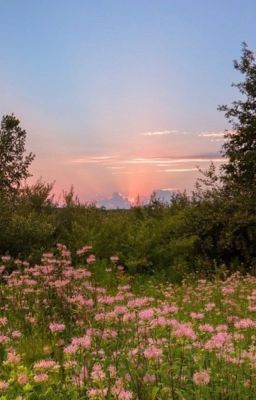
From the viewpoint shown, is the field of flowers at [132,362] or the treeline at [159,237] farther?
the treeline at [159,237]

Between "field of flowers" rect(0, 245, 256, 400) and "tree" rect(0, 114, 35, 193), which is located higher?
"tree" rect(0, 114, 35, 193)

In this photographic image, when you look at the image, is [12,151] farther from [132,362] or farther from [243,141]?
[132,362]

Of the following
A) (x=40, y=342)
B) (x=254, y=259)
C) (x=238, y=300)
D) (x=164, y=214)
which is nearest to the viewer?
(x=40, y=342)

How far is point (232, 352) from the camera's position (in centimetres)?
482

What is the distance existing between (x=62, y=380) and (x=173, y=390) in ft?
3.84

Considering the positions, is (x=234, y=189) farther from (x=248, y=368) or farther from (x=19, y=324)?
(x=248, y=368)

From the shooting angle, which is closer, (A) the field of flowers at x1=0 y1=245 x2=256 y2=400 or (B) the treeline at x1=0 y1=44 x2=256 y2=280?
(A) the field of flowers at x1=0 y1=245 x2=256 y2=400

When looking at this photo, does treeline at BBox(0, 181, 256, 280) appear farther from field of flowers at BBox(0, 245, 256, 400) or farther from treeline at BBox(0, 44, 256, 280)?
field of flowers at BBox(0, 245, 256, 400)

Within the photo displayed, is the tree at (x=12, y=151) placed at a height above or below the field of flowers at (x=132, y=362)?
above

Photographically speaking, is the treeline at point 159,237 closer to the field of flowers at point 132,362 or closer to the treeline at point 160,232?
the treeline at point 160,232

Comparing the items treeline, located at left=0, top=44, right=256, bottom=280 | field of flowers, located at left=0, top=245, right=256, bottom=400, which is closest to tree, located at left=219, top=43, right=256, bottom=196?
treeline, located at left=0, top=44, right=256, bottom=280

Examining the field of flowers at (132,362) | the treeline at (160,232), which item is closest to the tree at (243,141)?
the treeline at (160,232)

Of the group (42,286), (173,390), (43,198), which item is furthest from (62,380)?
(43,198)

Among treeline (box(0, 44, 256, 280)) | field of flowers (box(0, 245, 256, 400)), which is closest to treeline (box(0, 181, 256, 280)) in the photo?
treeline (box(0, 44, 256, 280))
